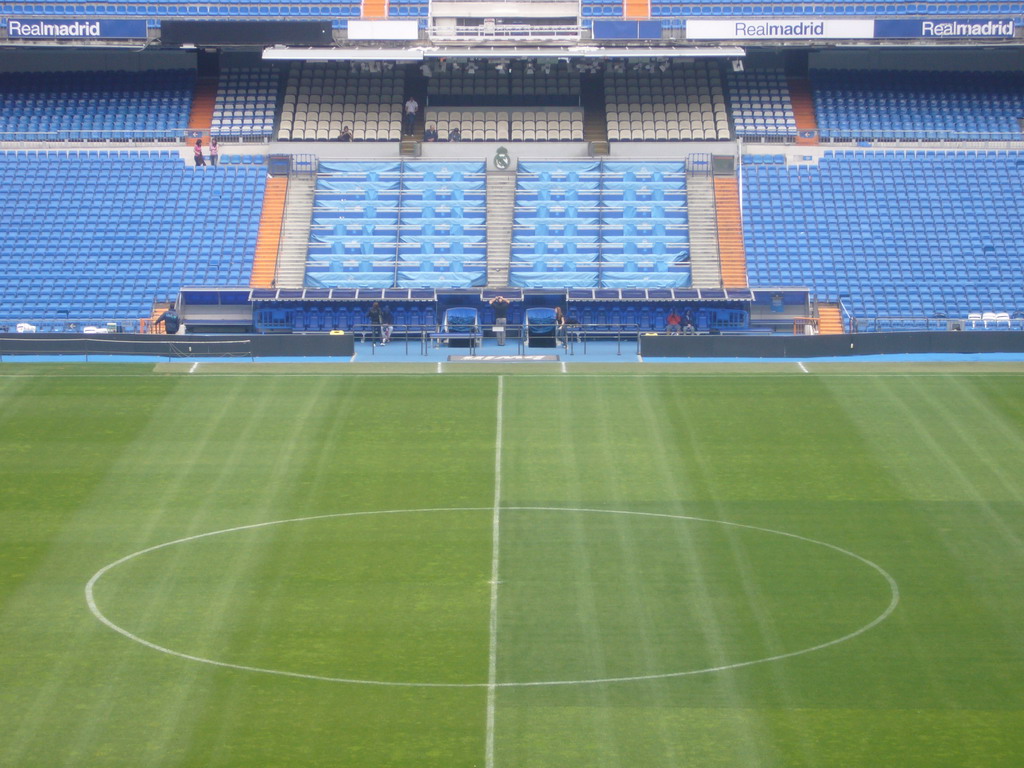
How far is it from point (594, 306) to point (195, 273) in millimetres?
14753

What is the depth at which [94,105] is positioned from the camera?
6131 centimetres

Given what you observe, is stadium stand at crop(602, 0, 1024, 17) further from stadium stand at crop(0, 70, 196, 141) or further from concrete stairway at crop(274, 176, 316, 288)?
stadium stand at crop(0, 70, 196, 141)

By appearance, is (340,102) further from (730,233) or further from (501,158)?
(730,233)

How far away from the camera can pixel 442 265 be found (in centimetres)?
5500

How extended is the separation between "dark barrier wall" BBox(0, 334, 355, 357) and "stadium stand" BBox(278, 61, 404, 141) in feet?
49.8

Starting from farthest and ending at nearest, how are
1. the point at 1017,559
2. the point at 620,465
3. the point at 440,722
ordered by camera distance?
the point at 620,465 → the point at 1017,559 → the point at 440,722

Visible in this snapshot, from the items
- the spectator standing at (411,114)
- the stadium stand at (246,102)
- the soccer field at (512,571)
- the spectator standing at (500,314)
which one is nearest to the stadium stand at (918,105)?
the spectator standing at (500,314)

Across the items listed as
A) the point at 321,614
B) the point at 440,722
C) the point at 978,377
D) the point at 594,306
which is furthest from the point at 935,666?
the point at 594,306

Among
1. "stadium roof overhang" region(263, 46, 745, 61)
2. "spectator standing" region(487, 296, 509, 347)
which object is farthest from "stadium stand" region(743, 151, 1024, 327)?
"spectator standing" region(487, 296, 509, 347)

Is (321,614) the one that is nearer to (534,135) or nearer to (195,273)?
(195,273)

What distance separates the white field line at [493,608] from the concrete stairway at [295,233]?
17756mm

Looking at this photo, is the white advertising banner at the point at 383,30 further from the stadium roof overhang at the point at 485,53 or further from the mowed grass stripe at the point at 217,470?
the mowed grass stripe at the point at 217,470

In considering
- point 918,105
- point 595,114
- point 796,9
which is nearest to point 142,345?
point 595,114

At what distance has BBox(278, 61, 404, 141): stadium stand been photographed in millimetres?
60094
